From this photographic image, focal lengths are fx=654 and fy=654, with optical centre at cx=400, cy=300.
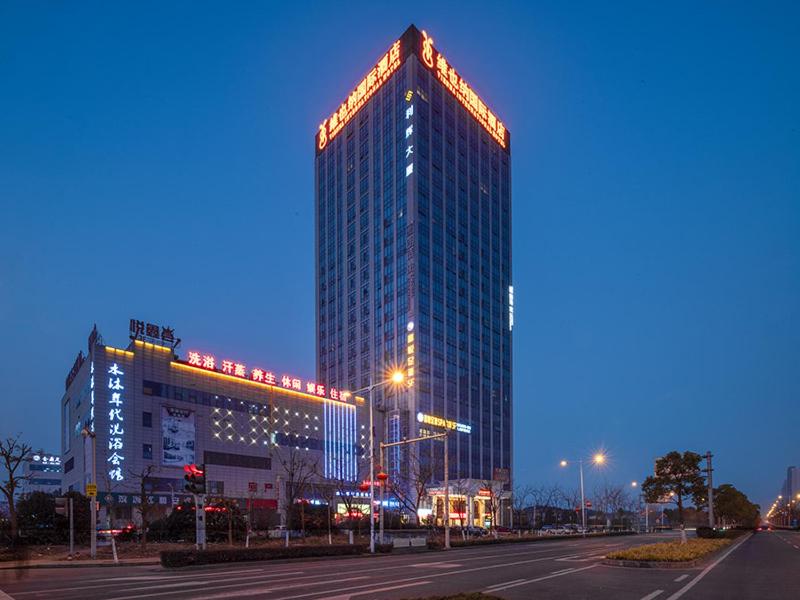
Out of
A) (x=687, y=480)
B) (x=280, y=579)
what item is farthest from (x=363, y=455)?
(x=280, y=579)

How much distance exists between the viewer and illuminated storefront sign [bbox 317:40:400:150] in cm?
12850

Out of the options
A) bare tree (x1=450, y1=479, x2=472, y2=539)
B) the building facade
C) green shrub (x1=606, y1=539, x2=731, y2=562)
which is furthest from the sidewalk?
bare tree (x1=450, y1=479, x2=472, y2=539)

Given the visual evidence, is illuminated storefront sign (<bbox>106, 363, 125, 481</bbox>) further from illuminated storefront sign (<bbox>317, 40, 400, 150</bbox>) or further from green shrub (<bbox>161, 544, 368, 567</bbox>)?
illuminated storefront sign (<bbox>317, 40, 400, 150</bbox>)

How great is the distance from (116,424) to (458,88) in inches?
3865

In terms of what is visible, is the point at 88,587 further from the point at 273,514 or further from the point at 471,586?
the point at 273,514

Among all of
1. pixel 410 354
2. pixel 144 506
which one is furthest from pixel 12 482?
pixel 410 354

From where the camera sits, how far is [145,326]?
248 feet

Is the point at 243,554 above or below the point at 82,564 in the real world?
above

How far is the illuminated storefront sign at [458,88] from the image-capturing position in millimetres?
128500

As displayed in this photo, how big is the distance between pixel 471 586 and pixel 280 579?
19.9 ft

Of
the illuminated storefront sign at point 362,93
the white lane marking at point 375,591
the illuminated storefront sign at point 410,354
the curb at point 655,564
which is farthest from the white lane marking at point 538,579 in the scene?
the illuminated storefront sign at point 362,93

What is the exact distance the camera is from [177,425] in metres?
75.9

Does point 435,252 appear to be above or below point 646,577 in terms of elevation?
above

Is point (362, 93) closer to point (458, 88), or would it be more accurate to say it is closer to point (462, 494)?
point (458, 88)
